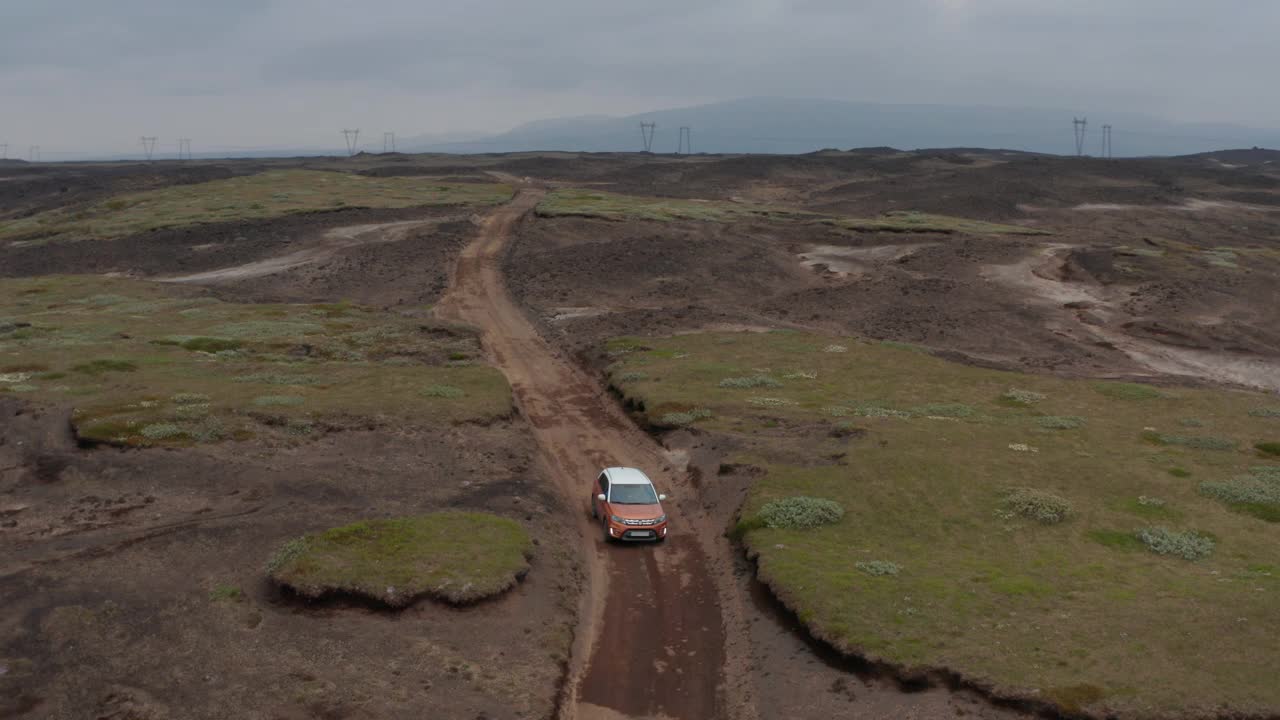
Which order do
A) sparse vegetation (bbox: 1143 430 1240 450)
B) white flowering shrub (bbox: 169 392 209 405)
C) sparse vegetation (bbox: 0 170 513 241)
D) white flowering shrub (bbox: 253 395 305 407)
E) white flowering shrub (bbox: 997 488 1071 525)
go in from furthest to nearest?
sparse vegetation (bbox: 0 170 513 241), white flowering shrub (bbox: 253 395 305 407), white flowering shrub (bbox: 169 392 209 405), sparse vegetation (bbox: 1143 430 1240 450), white flowering shrub (bbox: 997 488 1071 525)

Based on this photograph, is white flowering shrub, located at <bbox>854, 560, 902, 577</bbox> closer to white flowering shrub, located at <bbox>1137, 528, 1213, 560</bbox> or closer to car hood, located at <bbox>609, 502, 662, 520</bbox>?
car hood, located at <bbox>609, 502, 662, 520</bbox>

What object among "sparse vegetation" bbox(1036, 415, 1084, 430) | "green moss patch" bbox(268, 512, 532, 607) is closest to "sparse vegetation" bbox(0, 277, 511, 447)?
"green moss patch" bbox(268, 512, 532, 607)

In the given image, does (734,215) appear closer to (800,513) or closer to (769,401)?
(769,401)

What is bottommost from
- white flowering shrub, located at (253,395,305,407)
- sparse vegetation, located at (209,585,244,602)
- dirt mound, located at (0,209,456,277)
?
sparse vegetation, located at (209,585,244,602)

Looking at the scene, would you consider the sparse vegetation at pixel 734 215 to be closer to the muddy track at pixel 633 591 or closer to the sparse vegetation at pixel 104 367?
the muddy track at pixel 633 591

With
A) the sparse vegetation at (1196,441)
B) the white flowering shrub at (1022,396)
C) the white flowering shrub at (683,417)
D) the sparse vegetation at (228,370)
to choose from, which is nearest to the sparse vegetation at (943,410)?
the white flowering shrub at (1022,396)

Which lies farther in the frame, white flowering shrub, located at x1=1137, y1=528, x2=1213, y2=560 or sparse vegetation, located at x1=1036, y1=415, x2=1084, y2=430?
sparse vegetation, located at x1=1036, y1=415, x2=1084, y2=430
